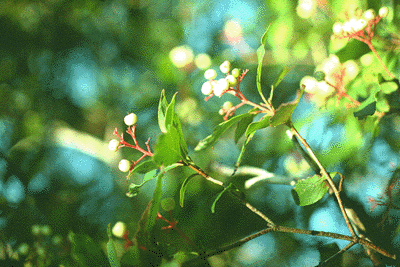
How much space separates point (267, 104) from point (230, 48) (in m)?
1.22

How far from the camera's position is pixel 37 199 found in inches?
74.0

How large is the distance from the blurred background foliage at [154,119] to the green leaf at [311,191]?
23cm

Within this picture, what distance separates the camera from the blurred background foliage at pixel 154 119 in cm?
115

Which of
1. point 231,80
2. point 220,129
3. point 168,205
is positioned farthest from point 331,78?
point 168,205

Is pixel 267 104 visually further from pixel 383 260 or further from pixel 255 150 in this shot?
pixel 255 150

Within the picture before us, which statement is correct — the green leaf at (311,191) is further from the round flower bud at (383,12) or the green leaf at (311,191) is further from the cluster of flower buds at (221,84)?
the round flower bud at (383,12)

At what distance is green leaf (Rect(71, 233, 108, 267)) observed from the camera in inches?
27.6

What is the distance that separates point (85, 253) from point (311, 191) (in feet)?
1.94

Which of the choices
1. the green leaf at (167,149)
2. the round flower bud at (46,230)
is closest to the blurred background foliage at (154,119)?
the round flower bud at (46,230)

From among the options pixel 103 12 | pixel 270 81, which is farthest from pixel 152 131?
pixel 103 12

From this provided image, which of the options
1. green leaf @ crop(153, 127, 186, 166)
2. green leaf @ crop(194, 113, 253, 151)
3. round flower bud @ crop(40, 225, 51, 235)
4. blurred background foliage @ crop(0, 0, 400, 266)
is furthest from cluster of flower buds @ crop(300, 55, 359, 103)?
round flower bud @ crop(40, 225, 51, 235)

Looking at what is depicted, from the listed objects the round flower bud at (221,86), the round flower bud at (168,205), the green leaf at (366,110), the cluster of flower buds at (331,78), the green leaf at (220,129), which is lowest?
the green leaf at (366,110)

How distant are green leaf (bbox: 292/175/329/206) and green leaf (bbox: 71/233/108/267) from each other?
0.52 m

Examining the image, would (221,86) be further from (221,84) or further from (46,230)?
(46,230)
